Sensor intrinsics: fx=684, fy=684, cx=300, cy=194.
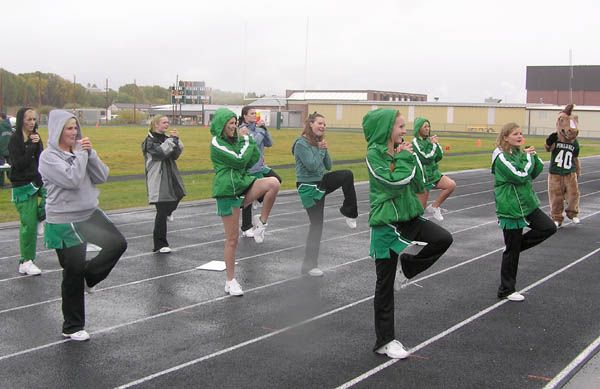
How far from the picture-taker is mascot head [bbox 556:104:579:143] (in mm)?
12227

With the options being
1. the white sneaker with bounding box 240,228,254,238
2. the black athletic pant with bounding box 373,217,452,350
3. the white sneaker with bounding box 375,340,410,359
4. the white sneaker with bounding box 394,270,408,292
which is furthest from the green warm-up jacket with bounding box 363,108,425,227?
the white sneaker with bounding box 240,228,254,238

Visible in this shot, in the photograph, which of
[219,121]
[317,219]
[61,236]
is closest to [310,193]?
[317,219]

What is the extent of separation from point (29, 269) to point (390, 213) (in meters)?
4.93

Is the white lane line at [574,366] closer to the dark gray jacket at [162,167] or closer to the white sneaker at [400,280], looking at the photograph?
the white sneaker at [400,280]

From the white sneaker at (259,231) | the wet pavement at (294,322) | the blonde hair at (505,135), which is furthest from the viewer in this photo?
the white sneaker at (259,231)

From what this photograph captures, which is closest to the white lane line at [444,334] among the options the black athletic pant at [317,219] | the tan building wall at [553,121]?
the black athletic pant at [317,219]

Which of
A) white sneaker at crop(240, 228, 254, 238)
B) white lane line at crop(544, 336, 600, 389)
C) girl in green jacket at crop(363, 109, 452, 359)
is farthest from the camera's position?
white sneaker at crop(240, 228, 254, 238)

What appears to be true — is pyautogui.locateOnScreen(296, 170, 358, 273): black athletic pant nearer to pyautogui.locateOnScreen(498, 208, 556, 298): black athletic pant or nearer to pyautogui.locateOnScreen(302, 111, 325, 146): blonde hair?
pyautogui.locateOnScreen(302, 111, 325, 146): blonde hair

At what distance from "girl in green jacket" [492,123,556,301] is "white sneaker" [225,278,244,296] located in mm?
2789

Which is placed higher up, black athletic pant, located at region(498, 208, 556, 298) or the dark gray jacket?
the dark gray jacket

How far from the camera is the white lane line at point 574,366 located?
491 centimetres

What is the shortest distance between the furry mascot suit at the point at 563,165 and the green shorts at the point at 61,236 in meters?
9.02

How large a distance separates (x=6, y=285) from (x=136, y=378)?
358cm

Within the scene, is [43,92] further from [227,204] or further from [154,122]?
[227,204]
